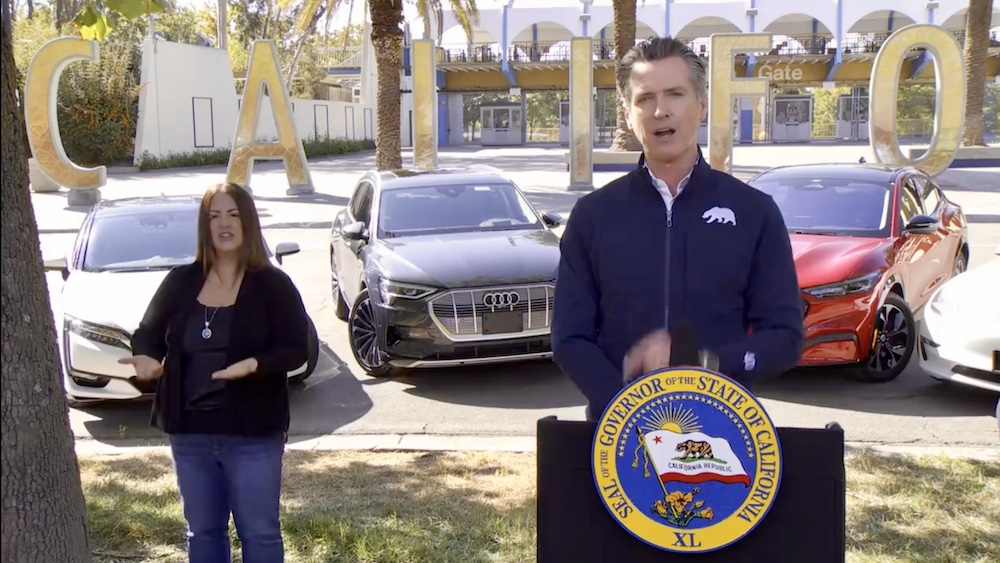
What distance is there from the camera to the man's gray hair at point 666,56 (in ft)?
8.17

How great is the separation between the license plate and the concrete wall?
2646cm

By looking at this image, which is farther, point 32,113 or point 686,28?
point 686,28

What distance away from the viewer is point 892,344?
7.31 metres

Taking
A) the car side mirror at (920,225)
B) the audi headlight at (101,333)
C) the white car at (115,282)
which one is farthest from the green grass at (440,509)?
the car side mirror at (920,225)

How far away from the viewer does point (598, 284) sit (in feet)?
8.30

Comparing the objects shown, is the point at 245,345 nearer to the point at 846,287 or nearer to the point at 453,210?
→ the point at 846,287

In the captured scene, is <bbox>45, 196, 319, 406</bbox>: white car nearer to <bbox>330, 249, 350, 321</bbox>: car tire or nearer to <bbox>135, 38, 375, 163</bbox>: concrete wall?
<bbox>330, 249, 350, 321</bbox>: car tire

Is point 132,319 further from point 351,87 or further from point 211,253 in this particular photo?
point 351,87

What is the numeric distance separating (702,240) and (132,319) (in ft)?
17.2

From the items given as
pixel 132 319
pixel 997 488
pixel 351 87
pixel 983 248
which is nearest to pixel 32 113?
pixel 132 319

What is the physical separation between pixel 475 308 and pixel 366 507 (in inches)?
104

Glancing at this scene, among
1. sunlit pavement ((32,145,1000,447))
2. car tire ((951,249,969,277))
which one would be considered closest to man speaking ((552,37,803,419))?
sunlit pavement ((32,145,1000,447))

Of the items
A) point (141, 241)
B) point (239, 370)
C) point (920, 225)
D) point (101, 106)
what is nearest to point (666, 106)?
point (239, 370)

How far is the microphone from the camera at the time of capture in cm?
229
